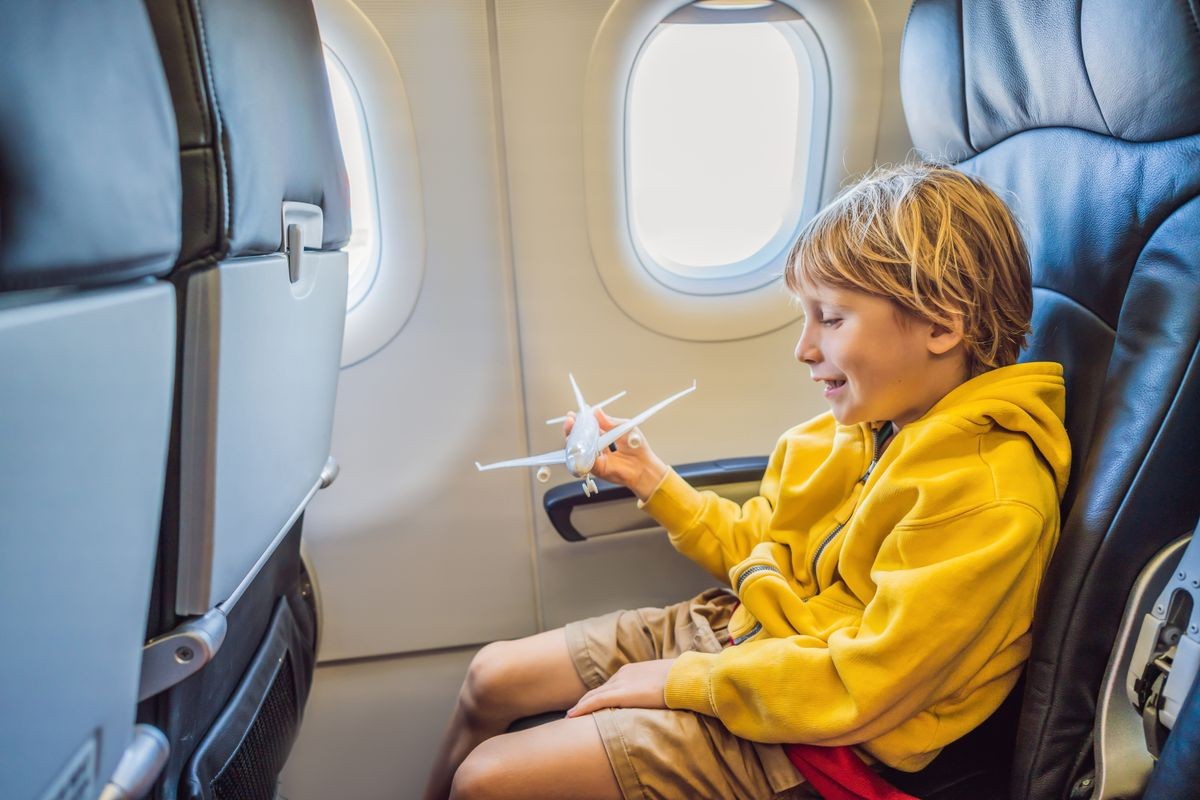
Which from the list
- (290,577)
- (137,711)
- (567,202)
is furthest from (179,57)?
(567,202)

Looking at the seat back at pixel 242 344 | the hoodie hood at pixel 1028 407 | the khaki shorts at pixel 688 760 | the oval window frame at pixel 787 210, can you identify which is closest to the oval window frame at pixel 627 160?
the oval window frame at pixel 787 210

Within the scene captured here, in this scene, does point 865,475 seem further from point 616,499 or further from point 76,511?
point 76,511

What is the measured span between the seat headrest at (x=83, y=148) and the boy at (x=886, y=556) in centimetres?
83

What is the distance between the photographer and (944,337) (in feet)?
3.66

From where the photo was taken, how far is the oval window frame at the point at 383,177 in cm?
154

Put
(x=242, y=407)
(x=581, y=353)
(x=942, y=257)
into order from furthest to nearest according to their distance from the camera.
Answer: (x=581, y=353) → (x=942, y=257) → (x=242, y=407)

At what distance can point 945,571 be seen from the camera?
0.98 metres

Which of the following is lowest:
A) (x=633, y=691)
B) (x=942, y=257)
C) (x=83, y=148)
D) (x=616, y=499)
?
(x=633, y=691)

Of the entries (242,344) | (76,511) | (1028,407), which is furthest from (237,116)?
(1028,407)

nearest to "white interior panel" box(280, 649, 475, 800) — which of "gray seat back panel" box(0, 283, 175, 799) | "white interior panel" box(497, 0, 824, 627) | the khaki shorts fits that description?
"white interior panel" box(497, 0, 824, 627)

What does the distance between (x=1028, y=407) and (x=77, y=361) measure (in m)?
1.01

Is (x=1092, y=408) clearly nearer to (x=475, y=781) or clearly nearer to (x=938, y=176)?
(x=938, y=176)

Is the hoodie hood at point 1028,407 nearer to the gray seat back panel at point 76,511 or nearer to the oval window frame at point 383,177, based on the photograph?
the gray seat back panel at point 76,511

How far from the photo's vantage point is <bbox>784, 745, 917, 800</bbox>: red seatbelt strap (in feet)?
3.40
